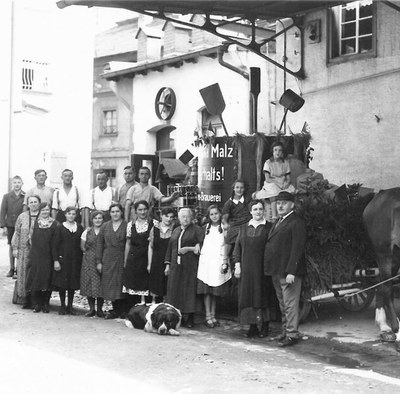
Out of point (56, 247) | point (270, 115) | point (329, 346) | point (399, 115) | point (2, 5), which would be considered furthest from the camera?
point (2, 5)

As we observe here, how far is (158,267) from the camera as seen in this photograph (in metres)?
10.8

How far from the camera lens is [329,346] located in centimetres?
915

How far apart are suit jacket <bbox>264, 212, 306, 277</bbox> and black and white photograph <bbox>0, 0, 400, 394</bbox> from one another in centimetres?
2

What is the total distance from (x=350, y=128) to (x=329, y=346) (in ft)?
17.5

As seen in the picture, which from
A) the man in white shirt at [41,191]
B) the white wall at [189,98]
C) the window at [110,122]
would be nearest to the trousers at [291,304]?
the man in white shirt at [41,191]

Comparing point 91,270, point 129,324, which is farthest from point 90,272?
point 129,324

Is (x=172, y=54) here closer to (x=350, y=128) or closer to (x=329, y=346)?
(x=350, y=128)

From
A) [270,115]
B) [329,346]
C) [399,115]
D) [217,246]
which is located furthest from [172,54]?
[329,346]

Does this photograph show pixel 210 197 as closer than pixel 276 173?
No

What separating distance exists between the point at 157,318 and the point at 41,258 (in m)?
2.45

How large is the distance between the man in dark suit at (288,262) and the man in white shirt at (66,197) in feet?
15.8

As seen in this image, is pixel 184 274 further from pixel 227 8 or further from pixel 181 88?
pixel 181 88

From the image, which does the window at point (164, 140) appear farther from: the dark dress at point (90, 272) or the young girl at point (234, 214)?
the young girl at point (234, 214)

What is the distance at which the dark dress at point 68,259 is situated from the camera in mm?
11195
